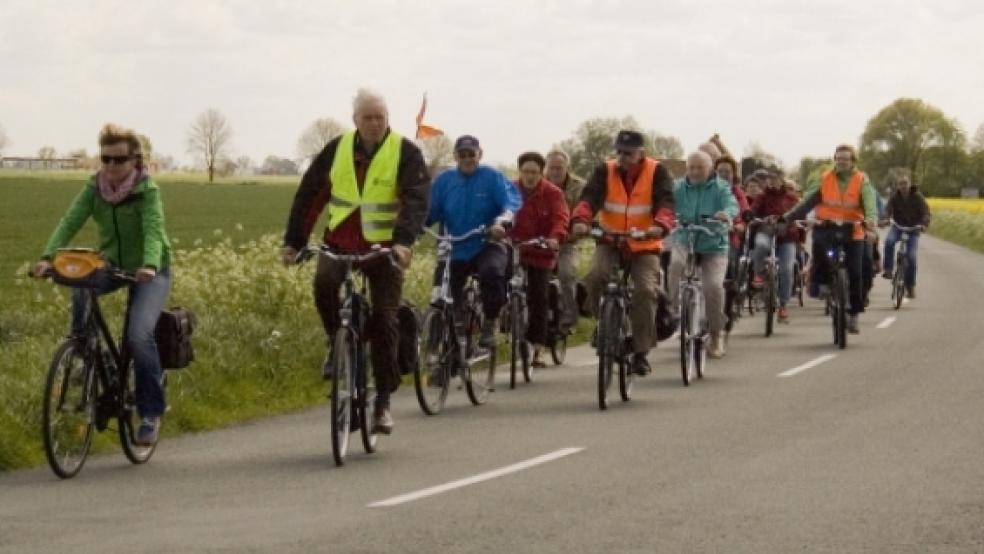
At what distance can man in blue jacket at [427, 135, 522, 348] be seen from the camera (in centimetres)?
1463

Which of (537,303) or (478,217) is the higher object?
(478,217)

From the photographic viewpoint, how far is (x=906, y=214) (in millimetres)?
29766

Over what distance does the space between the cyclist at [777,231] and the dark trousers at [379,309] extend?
12.3m

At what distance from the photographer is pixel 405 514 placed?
9.02 meters

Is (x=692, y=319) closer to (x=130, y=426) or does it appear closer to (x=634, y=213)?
(x=634, y=213)

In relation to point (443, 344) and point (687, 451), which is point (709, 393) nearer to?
point (443, 344)

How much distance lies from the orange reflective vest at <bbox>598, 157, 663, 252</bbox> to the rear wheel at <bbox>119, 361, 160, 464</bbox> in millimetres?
4583

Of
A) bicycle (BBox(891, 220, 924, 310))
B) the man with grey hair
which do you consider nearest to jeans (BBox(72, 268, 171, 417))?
the man with grey hair

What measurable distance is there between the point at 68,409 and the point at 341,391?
1.47 metres

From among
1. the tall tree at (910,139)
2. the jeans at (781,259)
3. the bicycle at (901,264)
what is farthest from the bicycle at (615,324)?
the tall tree at (910,139)

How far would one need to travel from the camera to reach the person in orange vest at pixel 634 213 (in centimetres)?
1472

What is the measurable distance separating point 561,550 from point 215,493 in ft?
8.25

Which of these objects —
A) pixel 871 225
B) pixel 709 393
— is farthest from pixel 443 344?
pixel 871 225

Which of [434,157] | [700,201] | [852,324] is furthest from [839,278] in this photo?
[434,157]
